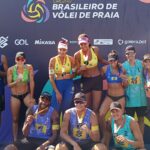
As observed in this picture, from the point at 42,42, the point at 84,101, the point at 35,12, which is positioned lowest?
the point at 84,101

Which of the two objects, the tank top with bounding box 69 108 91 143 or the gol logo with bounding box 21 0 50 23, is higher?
the gol logo with bounding box 21 0 50 23

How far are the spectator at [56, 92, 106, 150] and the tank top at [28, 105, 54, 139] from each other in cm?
27

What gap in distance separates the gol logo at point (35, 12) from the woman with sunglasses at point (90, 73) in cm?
113

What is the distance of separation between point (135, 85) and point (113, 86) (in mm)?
344

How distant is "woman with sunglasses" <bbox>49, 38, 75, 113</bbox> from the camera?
5.90 meters

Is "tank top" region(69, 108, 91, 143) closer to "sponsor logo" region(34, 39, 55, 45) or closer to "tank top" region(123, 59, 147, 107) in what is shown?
"tank top" region(123, 59, 147, 107)

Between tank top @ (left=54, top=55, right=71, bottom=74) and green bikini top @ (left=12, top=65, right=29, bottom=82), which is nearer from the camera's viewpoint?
tank top @ (left=54, top=55, right=71, bottom=74)

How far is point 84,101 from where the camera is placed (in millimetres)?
5184

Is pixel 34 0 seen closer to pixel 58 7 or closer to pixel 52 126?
pixel 58 7

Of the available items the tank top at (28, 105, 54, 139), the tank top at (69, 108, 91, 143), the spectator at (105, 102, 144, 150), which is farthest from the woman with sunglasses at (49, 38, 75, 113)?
the spectator at (105, 102, 144, 150)

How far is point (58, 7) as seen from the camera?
6648 millimetres

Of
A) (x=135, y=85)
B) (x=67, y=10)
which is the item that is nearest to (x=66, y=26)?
(x=67, y=10)

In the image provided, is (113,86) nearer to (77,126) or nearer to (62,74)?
(62,74)

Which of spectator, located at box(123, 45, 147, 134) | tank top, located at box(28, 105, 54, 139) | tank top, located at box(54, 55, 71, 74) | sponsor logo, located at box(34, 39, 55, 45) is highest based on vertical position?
sponsor logo, located at box(34, 39, 55, 45)
